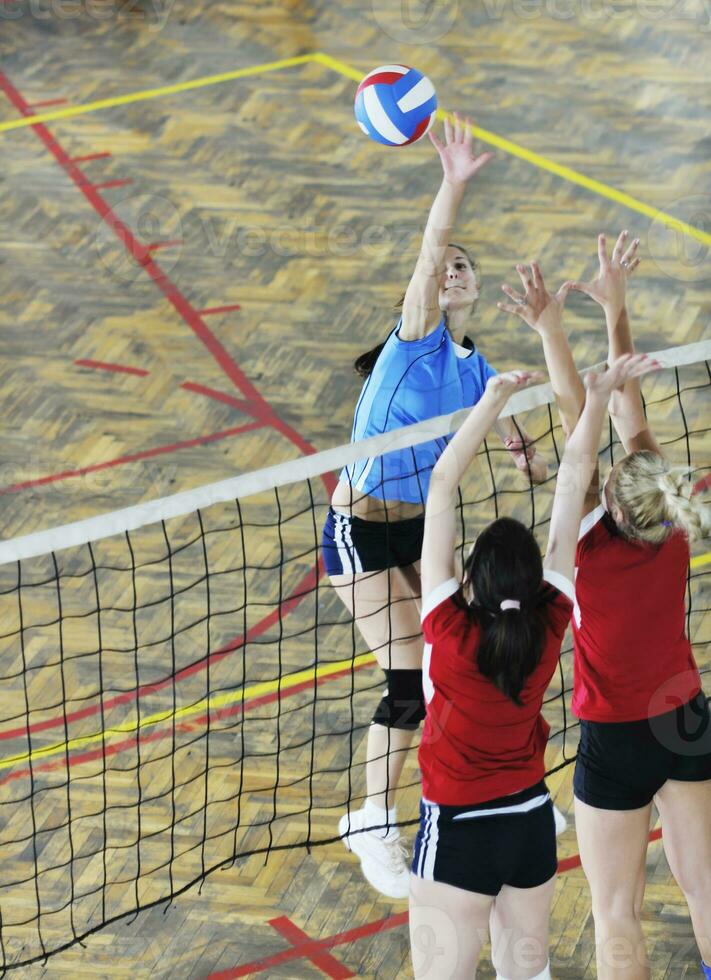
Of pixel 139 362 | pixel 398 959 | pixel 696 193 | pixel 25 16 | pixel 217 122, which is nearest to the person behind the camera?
pixel 398 959

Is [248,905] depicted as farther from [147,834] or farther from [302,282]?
[302,282]

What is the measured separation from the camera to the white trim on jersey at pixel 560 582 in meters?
3.86

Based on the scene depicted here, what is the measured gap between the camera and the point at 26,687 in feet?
20.8

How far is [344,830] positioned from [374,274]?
4616 millimetres

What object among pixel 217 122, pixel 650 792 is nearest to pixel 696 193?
pixel 217 122

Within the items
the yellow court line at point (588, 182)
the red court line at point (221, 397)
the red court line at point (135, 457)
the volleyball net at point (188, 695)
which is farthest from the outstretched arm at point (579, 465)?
the yellow court line at point (588, 182)

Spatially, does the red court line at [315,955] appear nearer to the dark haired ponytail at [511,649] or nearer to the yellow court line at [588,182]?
the dark haired ponytail at [511,649]

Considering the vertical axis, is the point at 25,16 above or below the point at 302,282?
above

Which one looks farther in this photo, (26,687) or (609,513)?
(26,687)

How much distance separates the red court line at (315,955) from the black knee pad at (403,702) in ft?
2.53

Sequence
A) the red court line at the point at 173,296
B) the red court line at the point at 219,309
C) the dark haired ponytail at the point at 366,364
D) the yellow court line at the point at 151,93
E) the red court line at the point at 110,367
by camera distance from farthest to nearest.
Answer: the yellow court line at the point at 151,93
the red court line at the point at 219,309
the red court line at the point at 110,367
the red court line at the point at 173,296
the dark haired ponytail at the point at 366,364

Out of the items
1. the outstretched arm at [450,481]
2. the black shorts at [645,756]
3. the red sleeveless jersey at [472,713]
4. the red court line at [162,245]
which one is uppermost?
the outstretched arm at [450,481]

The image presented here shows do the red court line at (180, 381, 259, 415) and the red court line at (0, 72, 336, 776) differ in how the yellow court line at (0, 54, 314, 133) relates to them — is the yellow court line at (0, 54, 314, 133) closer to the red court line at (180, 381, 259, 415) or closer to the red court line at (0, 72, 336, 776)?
the red court line at (0, 72, 336, 776)

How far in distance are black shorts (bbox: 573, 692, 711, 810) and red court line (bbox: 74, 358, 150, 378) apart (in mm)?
4921
